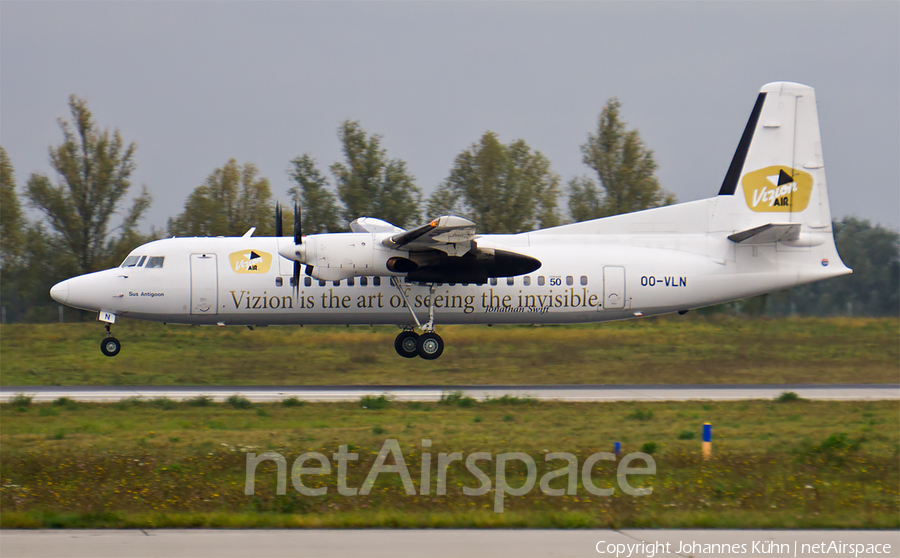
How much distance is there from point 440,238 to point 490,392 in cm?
399

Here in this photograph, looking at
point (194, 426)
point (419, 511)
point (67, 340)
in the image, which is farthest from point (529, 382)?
point (67, 340)

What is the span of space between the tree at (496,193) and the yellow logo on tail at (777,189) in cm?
1136

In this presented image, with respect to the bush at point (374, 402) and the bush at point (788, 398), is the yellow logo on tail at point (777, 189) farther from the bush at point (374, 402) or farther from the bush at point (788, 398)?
the bush at point (374, 402)

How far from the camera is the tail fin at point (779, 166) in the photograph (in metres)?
23.6

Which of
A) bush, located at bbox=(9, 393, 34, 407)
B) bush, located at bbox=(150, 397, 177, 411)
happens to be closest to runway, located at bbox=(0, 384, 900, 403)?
bush, located at bbox=(9, 393, 34, 407)

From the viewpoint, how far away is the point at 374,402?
18.8m

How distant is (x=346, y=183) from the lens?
114 feet

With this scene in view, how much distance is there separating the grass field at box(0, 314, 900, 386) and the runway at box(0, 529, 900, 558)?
14194mm

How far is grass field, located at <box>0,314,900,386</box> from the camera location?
81.7 ft

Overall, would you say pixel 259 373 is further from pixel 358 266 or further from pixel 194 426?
pixel 194 426

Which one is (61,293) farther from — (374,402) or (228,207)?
(228,207)

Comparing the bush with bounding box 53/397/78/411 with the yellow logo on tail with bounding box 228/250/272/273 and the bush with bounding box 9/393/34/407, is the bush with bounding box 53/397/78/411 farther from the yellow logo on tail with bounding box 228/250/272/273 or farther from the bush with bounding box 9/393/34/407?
the yellow logo on tail with bounding box 228/250/272/273

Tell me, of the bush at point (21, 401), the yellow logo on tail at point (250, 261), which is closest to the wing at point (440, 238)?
the yellow logo on tail at point (250, 261)

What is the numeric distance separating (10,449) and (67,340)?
1520 cm
